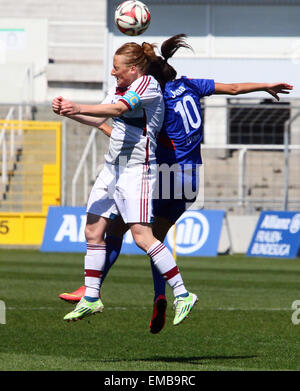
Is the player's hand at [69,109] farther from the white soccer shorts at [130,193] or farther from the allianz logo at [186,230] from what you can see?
the allianz logo at [186,230]

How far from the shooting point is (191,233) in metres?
20.7

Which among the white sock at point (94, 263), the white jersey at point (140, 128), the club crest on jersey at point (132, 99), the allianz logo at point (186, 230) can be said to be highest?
the club crest on jersey at point (132, 99)

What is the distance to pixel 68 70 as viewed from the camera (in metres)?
32.4

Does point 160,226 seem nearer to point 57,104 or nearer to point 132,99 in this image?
point 132,99

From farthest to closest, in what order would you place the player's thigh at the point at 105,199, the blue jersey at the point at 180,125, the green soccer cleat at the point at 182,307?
the blue jersey at the point at 180,125 → the player's thigh at the point at 105,199 → the green soccer cleat at the point at 182,307

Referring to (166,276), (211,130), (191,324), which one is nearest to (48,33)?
(211,130)

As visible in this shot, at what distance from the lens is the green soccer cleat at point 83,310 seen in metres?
7.82

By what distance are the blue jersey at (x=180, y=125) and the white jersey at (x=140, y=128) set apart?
8.2 inches

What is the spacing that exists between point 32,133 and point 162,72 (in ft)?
62.2

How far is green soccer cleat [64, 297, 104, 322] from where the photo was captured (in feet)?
25.7

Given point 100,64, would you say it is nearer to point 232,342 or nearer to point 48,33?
point 48,33

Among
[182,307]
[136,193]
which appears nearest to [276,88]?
[136,193]

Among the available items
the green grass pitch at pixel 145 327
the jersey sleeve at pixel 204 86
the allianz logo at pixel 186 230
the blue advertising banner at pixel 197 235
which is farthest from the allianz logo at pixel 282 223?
the jersey sleeve at pixel 204 86

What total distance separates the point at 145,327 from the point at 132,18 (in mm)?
3173
